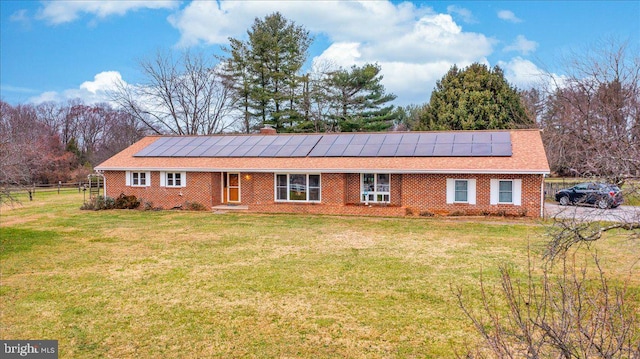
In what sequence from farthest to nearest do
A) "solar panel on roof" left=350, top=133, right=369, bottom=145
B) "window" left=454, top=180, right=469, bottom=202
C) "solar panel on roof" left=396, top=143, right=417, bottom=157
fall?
"solar panel on roof" left=350, top=133, right=369, bottom=145 → "solar panel on roof" left=396, top=143, right=417, bottom=157 → "window" left=454, top=180, right=469, bottom=202

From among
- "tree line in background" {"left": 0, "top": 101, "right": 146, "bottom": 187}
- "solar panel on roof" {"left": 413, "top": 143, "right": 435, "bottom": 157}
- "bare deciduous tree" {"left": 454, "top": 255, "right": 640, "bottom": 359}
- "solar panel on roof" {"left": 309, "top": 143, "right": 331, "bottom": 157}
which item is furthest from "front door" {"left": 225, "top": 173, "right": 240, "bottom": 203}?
"tree line in background" {"left": 0, "top": 101, "right": 146, "bottom": 187}

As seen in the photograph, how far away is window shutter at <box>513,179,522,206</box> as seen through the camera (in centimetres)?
1723

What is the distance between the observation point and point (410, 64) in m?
35.7

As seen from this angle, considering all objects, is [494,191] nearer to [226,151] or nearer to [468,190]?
[468,190]

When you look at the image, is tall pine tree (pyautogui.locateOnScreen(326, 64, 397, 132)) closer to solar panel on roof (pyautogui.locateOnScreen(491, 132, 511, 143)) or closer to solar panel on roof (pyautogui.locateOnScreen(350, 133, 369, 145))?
solar panel on roof (pyautogui.locateOnScreen(350, 133, 369, 145))

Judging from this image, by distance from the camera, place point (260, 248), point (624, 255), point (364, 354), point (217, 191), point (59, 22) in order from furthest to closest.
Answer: point (59, 22)
point (217, 191)
point (260, 248)
point (624, 255)
point (364, 354)

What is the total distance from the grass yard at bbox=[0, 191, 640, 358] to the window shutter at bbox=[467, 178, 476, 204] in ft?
8.62

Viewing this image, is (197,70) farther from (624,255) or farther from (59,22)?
(624,255)

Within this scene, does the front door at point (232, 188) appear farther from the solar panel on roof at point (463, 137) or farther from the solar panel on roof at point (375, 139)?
the solar panel on roof at point (463, 137)

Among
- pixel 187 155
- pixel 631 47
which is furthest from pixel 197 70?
pixel 631 47

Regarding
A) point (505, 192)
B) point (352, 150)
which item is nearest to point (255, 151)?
point (352, 150)

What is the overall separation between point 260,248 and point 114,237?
5.49m

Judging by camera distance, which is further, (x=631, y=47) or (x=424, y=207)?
(x=631, y=47)

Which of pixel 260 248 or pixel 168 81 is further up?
pixel 168 81
